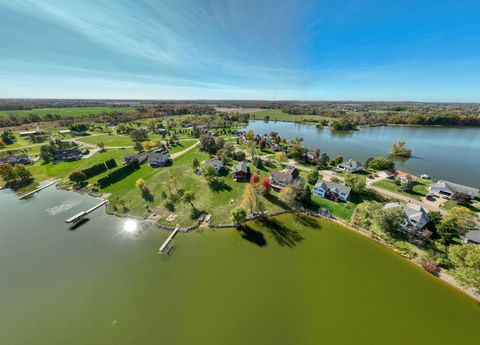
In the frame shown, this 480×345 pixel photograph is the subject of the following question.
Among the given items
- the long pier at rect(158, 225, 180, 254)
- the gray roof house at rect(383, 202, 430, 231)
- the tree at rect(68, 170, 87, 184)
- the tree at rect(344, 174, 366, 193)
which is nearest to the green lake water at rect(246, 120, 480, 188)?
the tree at rect(344, 174, 366, 193)

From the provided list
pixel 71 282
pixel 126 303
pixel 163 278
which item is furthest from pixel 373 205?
pixel 71 282

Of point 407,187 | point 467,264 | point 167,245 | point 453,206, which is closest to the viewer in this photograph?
point 467,264

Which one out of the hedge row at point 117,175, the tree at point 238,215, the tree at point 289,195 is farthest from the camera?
the hedge row at point 117,175

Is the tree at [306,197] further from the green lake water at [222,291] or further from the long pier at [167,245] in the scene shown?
the long pier at [167,245]

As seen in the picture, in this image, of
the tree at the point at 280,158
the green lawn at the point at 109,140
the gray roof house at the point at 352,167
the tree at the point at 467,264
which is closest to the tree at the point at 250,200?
the tree at the point at 467,264

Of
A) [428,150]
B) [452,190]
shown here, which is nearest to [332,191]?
[452,190]

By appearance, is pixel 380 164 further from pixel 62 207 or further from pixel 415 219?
pixel 62 207

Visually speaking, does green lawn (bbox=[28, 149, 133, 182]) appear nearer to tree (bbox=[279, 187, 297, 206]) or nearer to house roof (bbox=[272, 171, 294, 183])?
house roof (bbox=[272, 171, 294, 183])
